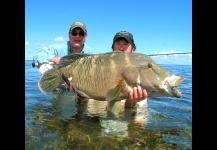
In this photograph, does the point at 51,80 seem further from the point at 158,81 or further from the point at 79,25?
the point at 79,25

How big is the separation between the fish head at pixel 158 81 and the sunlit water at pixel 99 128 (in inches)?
23.5

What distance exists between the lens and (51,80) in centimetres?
596

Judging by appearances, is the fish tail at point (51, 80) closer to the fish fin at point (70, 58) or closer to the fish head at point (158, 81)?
the fish fin at point (70, 58)

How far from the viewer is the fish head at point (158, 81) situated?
4.85m

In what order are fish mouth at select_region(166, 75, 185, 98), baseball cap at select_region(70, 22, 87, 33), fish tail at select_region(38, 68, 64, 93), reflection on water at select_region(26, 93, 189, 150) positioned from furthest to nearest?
baseball cap at select_region(70, 22, 87, 33) < fish tail at select_region(38, 68, 64, 93) < fish mouth at select_region(166, 75, 185, 98) < reflection on water at select_region(26, 93, 189, 150)

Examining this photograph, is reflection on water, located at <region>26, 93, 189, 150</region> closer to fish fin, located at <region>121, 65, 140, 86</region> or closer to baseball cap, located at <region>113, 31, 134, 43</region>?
fish fin, located at <region>121, 65, 140, 86</region>

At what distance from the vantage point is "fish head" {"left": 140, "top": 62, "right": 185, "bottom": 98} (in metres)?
4.85

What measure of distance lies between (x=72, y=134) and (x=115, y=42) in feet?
11.4

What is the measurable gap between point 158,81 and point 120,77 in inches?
26.3

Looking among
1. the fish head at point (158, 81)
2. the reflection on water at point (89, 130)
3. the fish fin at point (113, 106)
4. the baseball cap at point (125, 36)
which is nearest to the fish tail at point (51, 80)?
the reflection on water at point (89, 130)

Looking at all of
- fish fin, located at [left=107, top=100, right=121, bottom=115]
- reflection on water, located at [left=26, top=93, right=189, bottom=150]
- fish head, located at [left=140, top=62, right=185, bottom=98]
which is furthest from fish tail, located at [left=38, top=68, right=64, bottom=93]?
fish head, located at [left=140, top=62, right=185, bottom=98]

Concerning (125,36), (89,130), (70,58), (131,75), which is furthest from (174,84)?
(125,36)
